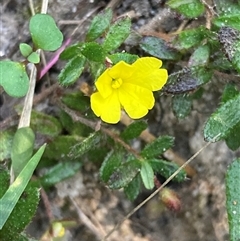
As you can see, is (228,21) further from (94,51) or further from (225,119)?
(94,51)

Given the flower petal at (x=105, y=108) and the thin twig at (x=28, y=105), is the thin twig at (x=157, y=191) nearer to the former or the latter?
the flower petal at (x=105, y=108)

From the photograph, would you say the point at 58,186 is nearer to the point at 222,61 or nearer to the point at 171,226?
the point at 171,226

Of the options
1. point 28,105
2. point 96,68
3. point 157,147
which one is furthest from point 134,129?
point 28,105

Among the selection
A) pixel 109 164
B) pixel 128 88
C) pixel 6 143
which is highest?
pixel 128 88

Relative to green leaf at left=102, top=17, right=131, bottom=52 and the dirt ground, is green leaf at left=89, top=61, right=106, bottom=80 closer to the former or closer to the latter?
green leaf at left=102, top=17, right=131, bottom=52

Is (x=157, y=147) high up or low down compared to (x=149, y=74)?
down

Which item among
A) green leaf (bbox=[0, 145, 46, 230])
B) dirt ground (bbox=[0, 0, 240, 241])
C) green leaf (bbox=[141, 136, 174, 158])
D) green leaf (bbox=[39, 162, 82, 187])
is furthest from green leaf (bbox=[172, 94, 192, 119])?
green leaf (bbox=[0, 145, 46, 230])
